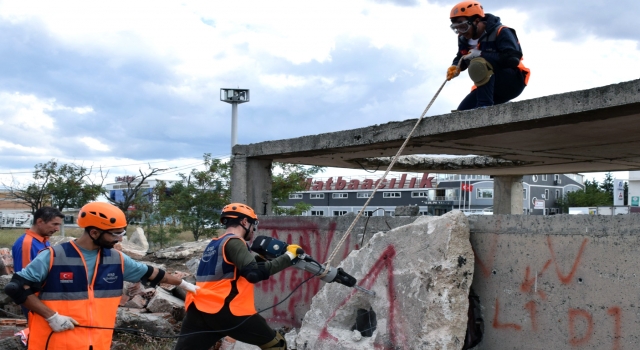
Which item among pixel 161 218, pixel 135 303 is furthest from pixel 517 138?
pixel 161 218

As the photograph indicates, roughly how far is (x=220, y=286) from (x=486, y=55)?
3.22 meters

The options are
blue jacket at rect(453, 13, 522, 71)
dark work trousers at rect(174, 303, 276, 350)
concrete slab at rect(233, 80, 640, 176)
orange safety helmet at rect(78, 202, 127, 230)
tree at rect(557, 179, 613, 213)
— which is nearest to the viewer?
orange safety helmet at rect(78, 202, 127, 230)

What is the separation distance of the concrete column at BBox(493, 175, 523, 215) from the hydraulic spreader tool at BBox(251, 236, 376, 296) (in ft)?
21.7

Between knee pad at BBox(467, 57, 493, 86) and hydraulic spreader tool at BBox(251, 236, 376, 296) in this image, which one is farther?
knee pad at BBox(467, 57, 493, 86)

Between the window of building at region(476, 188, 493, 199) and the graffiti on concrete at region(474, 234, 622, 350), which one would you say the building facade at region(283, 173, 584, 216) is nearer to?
the window of building at region(476, 188, 493, 199)

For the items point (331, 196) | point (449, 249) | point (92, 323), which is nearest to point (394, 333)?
point (449, 249)

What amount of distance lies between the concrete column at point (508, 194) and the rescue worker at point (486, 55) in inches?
212

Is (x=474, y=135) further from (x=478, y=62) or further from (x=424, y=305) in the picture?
(x=424, y=305)

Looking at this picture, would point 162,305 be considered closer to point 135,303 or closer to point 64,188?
point 135,303

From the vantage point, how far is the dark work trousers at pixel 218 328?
183 inches

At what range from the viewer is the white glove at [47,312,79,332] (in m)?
3.71

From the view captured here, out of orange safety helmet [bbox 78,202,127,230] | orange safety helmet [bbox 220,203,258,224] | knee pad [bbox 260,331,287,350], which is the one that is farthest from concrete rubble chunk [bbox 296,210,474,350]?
orange safety helmet [bbox 78,202,127,230]

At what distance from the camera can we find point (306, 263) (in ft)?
15.2

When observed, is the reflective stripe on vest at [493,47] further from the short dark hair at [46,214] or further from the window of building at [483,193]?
the window of building at [483,193]
